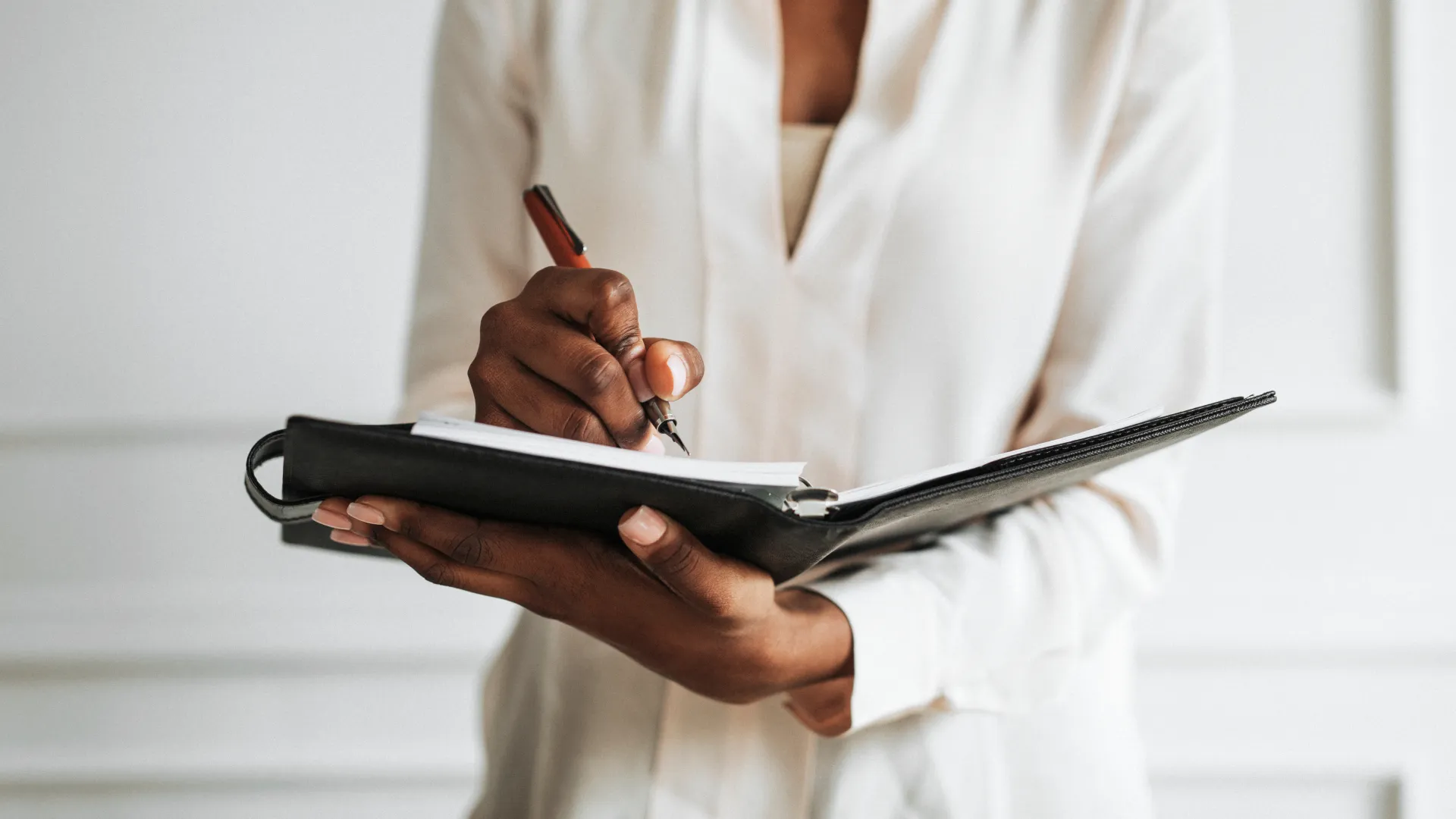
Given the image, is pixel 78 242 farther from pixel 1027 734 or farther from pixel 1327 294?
pixel 1327 294

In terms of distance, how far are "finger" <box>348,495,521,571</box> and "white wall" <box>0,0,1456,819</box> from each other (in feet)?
2.45

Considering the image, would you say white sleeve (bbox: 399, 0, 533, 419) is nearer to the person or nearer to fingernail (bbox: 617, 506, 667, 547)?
the person

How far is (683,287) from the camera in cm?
66

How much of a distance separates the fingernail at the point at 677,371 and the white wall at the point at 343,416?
2.56 feet

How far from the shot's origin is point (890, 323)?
2.10 ft

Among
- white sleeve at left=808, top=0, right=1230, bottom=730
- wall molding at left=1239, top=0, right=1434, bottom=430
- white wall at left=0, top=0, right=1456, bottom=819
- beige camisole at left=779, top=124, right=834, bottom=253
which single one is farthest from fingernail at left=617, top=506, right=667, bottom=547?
wall molding at left=1239, top=0, right=1434, bottom=430

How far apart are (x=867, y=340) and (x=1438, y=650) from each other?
857mm

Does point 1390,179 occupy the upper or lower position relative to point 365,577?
upper

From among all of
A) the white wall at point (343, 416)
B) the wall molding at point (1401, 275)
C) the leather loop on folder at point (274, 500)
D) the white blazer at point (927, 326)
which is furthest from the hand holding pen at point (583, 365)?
the wall molding at point (1401, 275)

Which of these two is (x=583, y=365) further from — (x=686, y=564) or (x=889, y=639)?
(x=889, y=639)

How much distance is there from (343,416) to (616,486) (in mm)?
872

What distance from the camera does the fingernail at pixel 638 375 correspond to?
0.43 metres

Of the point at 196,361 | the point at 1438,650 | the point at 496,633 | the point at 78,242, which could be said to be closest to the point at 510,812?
the point at 496,633

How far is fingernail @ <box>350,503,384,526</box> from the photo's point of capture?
378 millimetres
